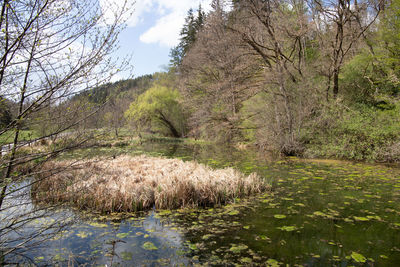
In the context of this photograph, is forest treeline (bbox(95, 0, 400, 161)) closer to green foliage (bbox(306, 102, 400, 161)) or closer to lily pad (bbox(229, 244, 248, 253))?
green foliage (bbox(306, 102, 400, 161))

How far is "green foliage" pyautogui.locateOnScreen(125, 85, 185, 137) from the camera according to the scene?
108 feet

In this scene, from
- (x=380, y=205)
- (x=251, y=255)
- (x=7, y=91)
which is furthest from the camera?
(x=380, y=205)

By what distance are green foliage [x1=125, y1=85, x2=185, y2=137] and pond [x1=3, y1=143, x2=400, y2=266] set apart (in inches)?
1087

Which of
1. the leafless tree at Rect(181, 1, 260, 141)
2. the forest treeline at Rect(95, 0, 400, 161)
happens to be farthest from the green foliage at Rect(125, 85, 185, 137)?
the forest treeline at Rect(95, 0, 400, 161)

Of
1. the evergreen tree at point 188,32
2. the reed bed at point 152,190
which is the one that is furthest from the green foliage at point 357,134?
the evergreen tree at point 188,32

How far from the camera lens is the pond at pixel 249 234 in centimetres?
366

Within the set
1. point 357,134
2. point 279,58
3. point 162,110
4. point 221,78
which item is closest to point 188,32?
point 162,110

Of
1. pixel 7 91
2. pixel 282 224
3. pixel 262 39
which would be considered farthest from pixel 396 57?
pixel 7 91

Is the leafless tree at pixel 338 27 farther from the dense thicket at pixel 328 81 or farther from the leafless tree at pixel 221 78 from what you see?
the leafless tree at pixel 221 78

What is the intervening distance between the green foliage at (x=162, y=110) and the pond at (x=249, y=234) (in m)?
27.6

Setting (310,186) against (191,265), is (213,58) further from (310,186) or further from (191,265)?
(191,265)

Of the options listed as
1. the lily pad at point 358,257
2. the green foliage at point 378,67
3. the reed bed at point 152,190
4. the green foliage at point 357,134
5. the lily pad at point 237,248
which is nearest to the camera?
the lily pad at point 358,257

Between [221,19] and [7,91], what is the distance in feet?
74.5

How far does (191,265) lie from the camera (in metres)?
3.47
